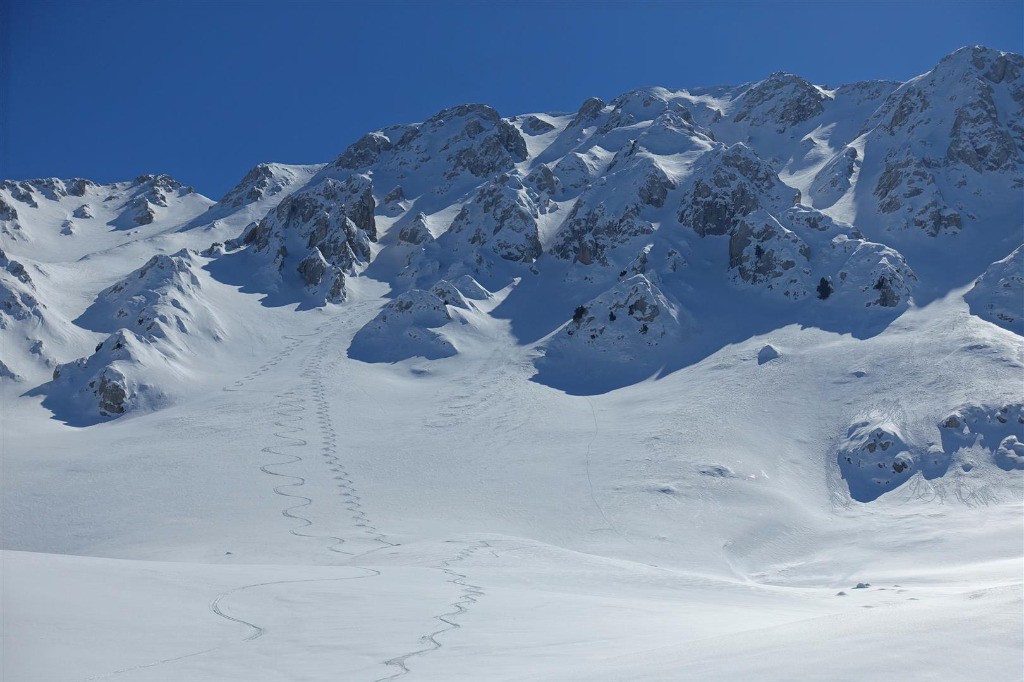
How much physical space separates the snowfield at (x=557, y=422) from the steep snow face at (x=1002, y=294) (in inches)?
25.4

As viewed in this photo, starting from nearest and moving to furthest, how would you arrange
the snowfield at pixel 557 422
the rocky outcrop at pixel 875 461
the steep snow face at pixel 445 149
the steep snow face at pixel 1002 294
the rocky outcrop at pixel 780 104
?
the snowfield at pixel 557 422, the rocky outcrop at pixel 875 461, the steep snow face at pixel 1002 294, the steep snow face at pixel 445 149, the rocky outcrop at pixel 780 104

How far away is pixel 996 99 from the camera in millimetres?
102438

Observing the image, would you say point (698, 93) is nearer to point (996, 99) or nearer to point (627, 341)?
point (996, 99)

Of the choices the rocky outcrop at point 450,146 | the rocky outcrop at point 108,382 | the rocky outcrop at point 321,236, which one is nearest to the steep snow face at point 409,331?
the rocky outcrop at point 321,236

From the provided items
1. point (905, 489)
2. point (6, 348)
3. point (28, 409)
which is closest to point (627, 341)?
point (905, 489)

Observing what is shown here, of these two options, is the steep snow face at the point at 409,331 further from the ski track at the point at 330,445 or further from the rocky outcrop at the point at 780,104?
the rocky outcrop at the point at 780,104

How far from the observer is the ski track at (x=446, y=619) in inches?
451

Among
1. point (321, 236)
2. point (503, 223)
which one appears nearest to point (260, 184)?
point (321, 236)

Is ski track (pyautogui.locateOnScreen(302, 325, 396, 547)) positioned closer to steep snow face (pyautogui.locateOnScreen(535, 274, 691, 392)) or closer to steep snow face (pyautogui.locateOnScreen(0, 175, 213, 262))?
steep snow face (pyautogui.locateOnScreen(535, 274, 691, 392))

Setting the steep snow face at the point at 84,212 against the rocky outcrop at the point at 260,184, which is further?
the rocky outcrop at the point at 260,184

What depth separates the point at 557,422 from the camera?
180 ft

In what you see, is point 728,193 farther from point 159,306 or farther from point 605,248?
point 159,306

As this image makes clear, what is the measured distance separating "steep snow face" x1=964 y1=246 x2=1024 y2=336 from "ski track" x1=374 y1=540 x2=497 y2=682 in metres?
57.0

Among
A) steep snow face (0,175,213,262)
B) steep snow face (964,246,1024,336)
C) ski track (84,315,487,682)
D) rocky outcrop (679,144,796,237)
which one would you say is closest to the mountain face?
steep snow face (964,246,1024,336)
